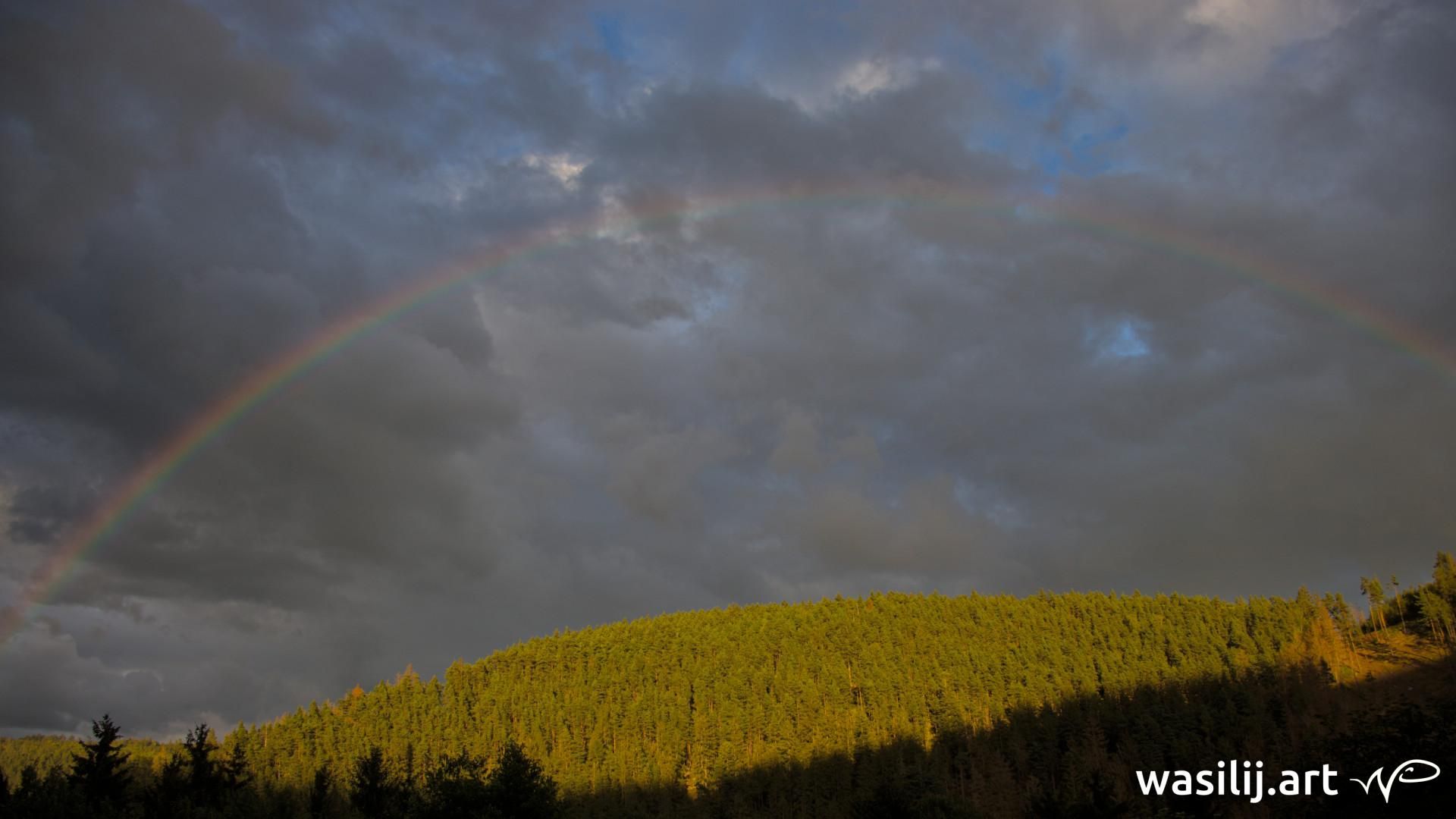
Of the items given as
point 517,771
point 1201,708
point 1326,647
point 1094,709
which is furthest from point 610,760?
point 1326,647

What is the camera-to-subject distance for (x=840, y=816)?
121 m

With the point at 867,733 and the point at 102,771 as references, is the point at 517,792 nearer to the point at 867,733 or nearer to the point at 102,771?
the point at 102,771

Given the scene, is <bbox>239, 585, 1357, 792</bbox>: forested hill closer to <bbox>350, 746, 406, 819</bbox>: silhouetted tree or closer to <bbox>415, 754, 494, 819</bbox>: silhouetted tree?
<bbox>350, 746, 406, 819</bbox>: silhouetted tree

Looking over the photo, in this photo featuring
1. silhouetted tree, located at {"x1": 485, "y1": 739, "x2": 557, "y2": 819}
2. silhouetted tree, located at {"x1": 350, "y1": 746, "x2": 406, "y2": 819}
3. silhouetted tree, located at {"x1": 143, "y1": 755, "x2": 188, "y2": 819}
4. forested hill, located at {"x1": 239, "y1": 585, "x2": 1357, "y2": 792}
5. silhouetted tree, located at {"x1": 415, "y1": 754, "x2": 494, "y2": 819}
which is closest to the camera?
silhouetted tree, located at {"x1": 415, "y1": 754, "x2": 494, "y2": 819}

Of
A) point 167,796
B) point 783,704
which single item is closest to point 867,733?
point 783,704

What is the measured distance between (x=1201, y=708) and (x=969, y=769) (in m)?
33.4

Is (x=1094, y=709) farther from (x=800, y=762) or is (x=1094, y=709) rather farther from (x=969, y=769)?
(x=800, y=762)
